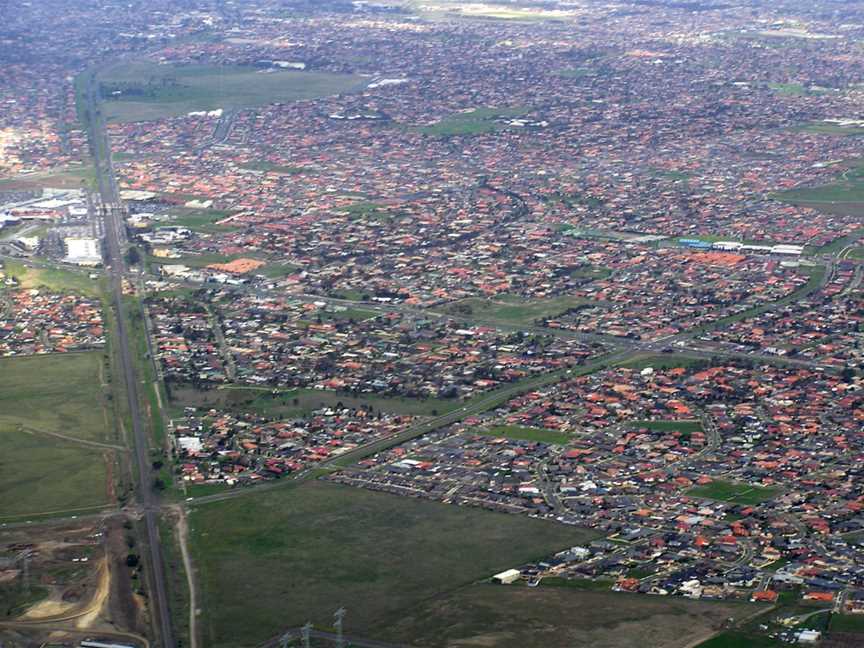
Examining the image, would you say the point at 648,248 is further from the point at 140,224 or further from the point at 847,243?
the point at 140,224

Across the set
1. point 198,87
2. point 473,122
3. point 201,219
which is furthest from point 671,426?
point 198,87

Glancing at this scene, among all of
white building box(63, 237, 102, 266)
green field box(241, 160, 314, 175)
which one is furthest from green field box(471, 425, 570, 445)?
green field box(241, 160, 314, 175)

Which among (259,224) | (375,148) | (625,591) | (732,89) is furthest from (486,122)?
(625,591)

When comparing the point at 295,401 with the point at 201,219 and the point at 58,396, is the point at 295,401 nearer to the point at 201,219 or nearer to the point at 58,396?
the point at 58,396

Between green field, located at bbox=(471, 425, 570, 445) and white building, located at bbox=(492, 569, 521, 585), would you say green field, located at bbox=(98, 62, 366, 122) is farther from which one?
white building, located at bbox=(492, 569, 521, 585)

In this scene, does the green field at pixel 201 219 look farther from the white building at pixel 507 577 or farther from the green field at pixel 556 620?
the green field at pixel 556 620

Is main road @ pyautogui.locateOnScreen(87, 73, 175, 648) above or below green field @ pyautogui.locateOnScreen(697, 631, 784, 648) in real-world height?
below

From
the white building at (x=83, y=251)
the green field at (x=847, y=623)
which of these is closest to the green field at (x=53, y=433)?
the white building at (x=83, y=251)
